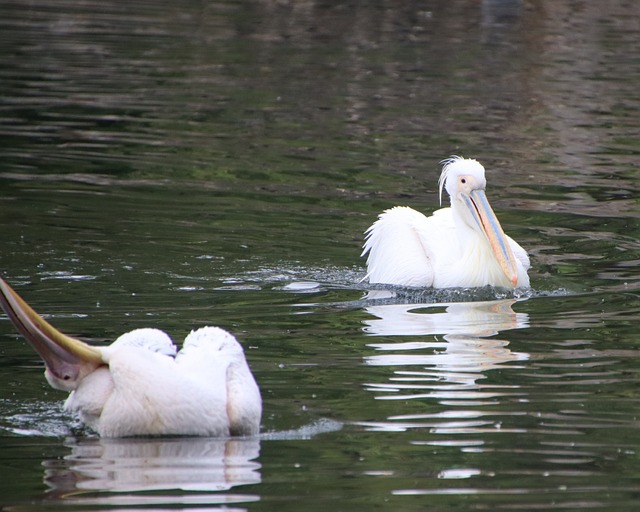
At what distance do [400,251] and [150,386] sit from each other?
12.3 feet

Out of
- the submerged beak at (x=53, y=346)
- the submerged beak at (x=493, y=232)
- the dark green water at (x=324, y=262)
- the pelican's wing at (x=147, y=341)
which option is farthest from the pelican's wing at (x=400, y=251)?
the submerged beak at (x=53, y=346)

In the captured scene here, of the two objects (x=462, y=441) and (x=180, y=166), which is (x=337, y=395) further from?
(x=180, y=166)

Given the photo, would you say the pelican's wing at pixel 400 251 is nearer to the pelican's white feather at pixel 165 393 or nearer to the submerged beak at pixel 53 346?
the pelican's white feather at pixel 165 393

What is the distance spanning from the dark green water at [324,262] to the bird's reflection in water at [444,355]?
21 mm

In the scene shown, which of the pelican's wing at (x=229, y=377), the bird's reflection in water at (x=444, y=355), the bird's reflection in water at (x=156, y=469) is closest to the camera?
the bird's reflection in water at (x=156, y=469)

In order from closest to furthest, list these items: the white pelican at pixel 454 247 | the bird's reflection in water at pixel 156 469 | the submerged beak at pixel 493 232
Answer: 1. the bird's reflection in water at pixel 156 469
2. the submerged beak at pixel 493 232
3. the white pelican at pixel 454 247

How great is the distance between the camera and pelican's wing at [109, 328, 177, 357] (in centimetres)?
476

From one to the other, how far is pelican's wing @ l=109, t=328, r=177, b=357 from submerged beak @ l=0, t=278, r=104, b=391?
10 cm

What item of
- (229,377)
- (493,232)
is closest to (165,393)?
(229,377)

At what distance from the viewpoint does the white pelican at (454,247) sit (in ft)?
26.6

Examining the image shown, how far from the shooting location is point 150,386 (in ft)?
15.2

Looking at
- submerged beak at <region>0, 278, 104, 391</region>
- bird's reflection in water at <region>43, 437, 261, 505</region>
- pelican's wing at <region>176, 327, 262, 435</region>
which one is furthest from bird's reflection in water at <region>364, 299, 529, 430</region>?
submerged beak at <region>0, 278, 104, 391</region>

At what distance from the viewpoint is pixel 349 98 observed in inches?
631

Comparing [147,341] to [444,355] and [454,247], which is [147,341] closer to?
[444,355]
